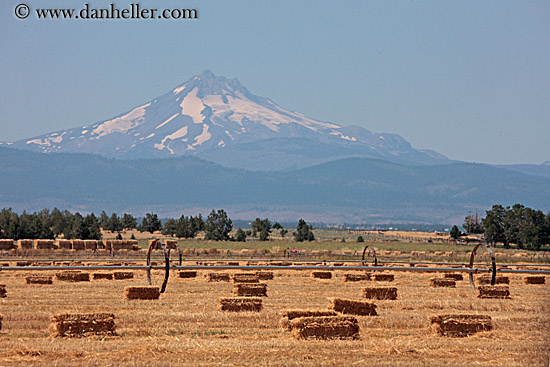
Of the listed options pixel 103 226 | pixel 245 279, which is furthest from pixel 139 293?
pixel 103 226

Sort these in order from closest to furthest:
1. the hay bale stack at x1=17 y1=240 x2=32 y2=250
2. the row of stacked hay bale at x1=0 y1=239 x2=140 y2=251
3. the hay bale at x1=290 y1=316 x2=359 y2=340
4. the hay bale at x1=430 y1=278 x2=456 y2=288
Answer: the hay bale at x1=290 y1=316 x2=359 y2=340
the hay bale at x1=430 y1=278 x2=456 y2=288
the hay bale stack at x1=17 y1=240 x2=32 y2=250
the row of stacked hay bale at x1=0 y1=239 x2=140 y2=251

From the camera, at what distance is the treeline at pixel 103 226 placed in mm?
110188

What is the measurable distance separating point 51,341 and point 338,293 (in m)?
14.8

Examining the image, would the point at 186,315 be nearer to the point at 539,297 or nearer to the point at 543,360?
the point at 543,360

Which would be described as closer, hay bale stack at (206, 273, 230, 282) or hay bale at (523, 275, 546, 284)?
hay bale stack at (206, 273, 230, 282)

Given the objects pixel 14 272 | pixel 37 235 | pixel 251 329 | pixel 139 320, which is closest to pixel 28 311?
pixel 139 320

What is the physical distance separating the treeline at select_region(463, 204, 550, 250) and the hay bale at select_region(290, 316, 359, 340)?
112639 mm

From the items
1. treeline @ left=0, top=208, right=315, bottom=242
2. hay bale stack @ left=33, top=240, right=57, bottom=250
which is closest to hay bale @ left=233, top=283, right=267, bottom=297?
hay bale stack @ left=33, top=240, right=57, bottom=250

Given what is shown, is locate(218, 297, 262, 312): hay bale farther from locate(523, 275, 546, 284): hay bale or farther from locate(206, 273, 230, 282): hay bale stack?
locate(523, 275, 546, 284): hay bale

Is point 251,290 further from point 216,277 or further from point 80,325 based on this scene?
point 80,325

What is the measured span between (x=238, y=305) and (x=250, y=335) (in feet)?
13.6

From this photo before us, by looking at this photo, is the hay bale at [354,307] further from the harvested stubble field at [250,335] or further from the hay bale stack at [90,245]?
the hay bale stack at [90,245]

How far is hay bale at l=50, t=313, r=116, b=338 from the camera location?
17.7 meters

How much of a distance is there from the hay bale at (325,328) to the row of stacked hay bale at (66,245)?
215ft
